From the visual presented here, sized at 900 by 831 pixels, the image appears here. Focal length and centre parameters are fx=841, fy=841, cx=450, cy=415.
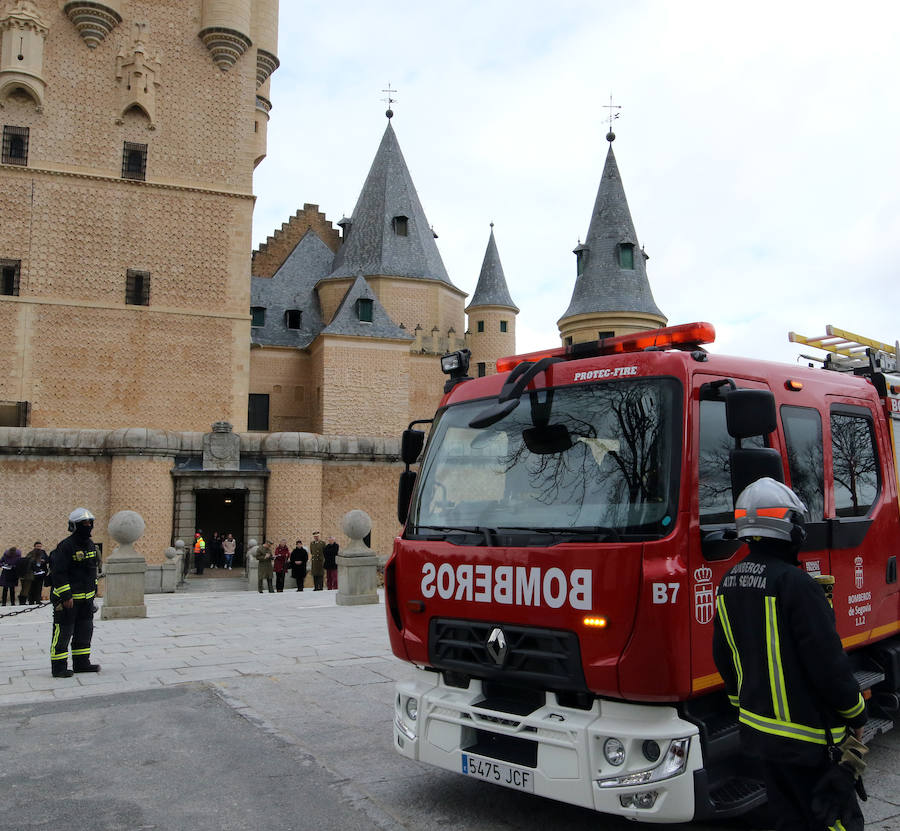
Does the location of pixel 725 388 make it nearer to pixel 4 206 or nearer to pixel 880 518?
pixel 880 518

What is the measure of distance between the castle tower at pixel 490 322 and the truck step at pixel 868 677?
1669 inches

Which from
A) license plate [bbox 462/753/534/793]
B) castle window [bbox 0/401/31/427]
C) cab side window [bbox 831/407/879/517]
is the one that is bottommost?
license plate [bbox 462/753/534/793]

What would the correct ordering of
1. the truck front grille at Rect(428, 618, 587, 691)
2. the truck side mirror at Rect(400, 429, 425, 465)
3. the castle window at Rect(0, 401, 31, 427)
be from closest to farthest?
1. the truck front grille at Rect(428, 618, 587, 691)
2. the truck side mirror at Rect(400, 429, 425, 465)
3. the castle window at Rect(0, 401, 31, 427)

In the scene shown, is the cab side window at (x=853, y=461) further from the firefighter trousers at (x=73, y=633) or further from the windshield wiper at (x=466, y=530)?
the firefighter trousers at (x=73, y=633)

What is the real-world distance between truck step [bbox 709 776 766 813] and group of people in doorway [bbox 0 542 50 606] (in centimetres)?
1999

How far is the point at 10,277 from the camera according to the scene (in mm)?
30984

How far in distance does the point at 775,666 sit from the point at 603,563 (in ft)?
3.43

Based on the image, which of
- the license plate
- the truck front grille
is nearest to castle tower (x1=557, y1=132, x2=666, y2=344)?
the truck front grille

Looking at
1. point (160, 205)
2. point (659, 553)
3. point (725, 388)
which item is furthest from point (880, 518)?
point (160, 205)

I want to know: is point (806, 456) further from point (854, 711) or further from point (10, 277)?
point (10, 277)

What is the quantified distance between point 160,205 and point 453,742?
3150 centimetres

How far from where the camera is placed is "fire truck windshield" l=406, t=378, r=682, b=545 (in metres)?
4.22

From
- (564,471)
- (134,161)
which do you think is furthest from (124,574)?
(134,161)

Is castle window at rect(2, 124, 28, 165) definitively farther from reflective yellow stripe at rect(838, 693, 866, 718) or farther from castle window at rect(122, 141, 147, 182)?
reflective yellow stripe at rect(838, 693, 866, 718)
